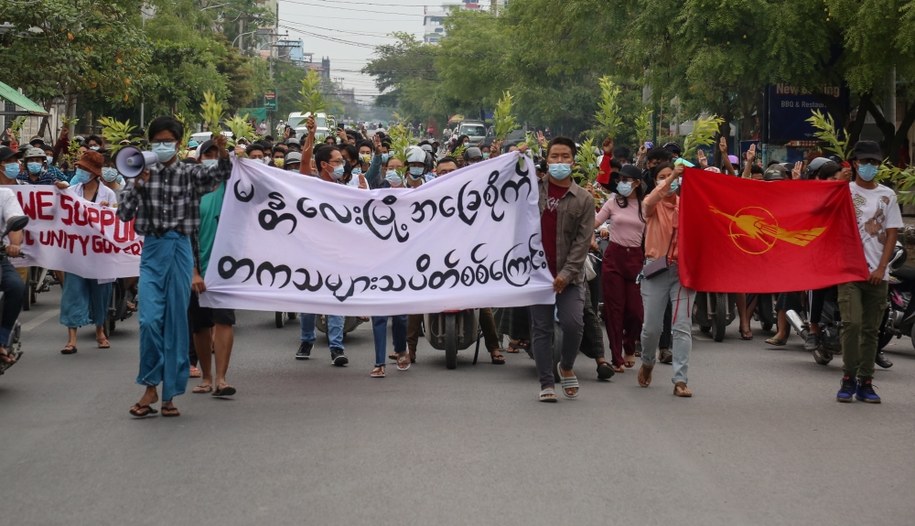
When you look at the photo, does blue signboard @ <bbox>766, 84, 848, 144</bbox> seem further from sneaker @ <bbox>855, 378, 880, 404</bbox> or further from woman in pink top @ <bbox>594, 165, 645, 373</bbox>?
sneaker @ <bbox>855, 378, 880, 404</bbox>

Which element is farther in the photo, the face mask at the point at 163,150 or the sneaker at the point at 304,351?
the sneaker at the point at 304,351

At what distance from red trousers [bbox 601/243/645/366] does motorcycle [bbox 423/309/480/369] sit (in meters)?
1.14

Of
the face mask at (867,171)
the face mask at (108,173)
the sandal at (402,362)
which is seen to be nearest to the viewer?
the face mask at (867,171)

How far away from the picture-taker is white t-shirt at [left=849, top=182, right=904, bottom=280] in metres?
9.99

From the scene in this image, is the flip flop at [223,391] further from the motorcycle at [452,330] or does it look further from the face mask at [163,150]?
the motorcycle at [452,330]

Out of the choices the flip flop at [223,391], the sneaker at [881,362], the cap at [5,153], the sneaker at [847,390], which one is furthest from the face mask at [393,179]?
the sneaker at [847,390]

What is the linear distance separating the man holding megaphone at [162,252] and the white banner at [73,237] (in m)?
3.84

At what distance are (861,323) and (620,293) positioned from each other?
2.33 m

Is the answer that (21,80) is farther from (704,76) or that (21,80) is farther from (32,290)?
(704,76)

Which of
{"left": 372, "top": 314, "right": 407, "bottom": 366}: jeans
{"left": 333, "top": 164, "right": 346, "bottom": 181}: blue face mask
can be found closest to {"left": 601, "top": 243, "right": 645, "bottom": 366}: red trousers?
{"left": 372, "top": 314, "right": 407, "bottom": 366}: jeans

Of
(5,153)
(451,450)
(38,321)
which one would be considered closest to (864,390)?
(451,450)

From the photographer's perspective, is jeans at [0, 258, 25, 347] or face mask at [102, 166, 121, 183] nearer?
jeans at [0, 258, 25, 347]

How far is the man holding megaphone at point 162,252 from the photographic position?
29.3ft

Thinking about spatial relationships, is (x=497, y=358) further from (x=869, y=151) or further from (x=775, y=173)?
(x=775, y=173)
